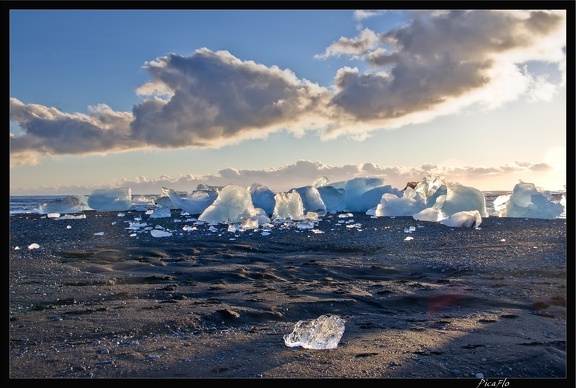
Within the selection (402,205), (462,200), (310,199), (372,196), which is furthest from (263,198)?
(462,200)

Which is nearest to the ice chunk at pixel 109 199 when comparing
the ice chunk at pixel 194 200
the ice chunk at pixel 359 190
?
the ice chunk at pixel 194 200

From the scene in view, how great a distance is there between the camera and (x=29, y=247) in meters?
6.74

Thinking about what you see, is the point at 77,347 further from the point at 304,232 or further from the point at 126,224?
the point at 126,224

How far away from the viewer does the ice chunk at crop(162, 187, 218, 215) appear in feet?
45.3

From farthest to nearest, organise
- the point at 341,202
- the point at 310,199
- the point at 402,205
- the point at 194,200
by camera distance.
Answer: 1. the point at 341,202
2. the point at 310,199
3. the point at 194,200
4. the point at 402,205

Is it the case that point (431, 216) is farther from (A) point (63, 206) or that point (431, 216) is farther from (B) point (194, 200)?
(A) point (63, 206)

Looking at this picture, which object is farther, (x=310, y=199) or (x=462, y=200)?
(x=310, y=199)

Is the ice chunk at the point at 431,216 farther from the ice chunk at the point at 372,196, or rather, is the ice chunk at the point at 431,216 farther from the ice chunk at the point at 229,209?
the ice chunk at the point at 229,209

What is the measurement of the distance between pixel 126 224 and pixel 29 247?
3.97 meters

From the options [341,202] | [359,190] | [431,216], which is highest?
[359,190]

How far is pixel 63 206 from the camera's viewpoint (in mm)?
14484

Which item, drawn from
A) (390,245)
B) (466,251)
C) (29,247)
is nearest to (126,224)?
(29,247)

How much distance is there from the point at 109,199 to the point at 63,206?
56.5 inches

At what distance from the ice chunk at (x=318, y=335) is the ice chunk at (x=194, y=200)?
1154 cm
